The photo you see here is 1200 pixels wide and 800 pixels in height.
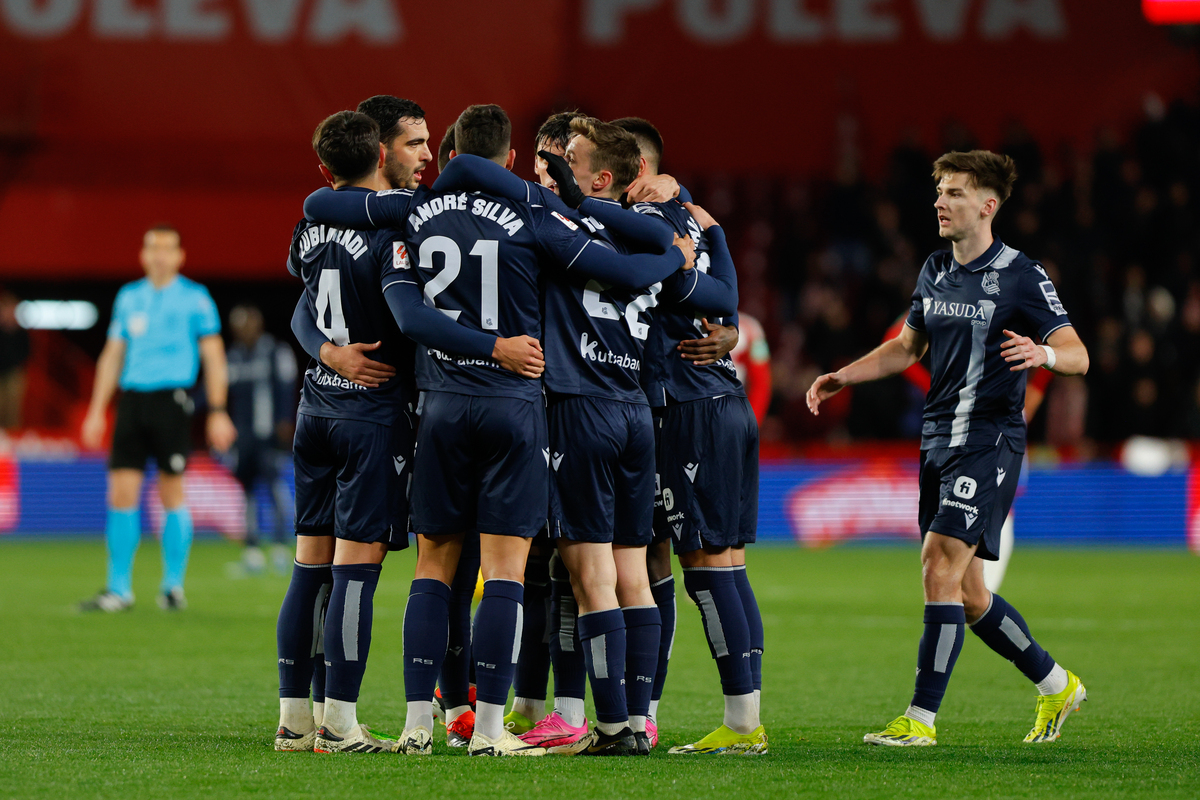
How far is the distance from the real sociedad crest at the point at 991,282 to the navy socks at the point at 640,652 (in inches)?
71.9

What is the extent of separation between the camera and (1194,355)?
59.0 ft

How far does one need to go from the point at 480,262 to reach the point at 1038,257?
15.4 metres

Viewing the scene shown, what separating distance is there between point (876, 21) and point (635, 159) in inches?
679

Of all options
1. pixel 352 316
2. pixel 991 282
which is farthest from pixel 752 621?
pixel 352 316

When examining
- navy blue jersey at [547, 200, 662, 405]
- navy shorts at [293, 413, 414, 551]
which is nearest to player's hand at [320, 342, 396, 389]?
navy shorts at [293, 413, 414, 551]

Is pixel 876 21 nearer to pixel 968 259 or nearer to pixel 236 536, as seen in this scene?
pixel 236 536

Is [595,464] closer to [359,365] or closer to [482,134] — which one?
[359,365]

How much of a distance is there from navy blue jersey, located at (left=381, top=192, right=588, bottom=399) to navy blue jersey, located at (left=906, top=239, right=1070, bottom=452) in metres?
1.66

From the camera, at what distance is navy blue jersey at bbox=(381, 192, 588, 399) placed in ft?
16.4

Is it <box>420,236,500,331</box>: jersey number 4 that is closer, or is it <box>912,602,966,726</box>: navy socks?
<box>420,236,500,331</box>: jersey number 4

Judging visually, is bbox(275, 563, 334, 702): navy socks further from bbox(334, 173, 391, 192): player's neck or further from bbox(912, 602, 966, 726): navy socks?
bbox(912, 602, 966, 726): navy socks

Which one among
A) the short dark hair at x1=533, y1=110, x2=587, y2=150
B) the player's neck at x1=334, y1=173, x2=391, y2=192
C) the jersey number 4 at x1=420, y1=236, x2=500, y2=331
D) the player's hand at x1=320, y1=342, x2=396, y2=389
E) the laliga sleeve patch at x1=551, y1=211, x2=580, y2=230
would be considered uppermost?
the short dark hair at x1=533, y1=110, x2=587, y2=150

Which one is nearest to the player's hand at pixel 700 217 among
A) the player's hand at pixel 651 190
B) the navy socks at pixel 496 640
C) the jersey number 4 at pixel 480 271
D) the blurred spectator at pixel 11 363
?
the player's hand at pixel 651 190

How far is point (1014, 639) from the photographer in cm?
595
